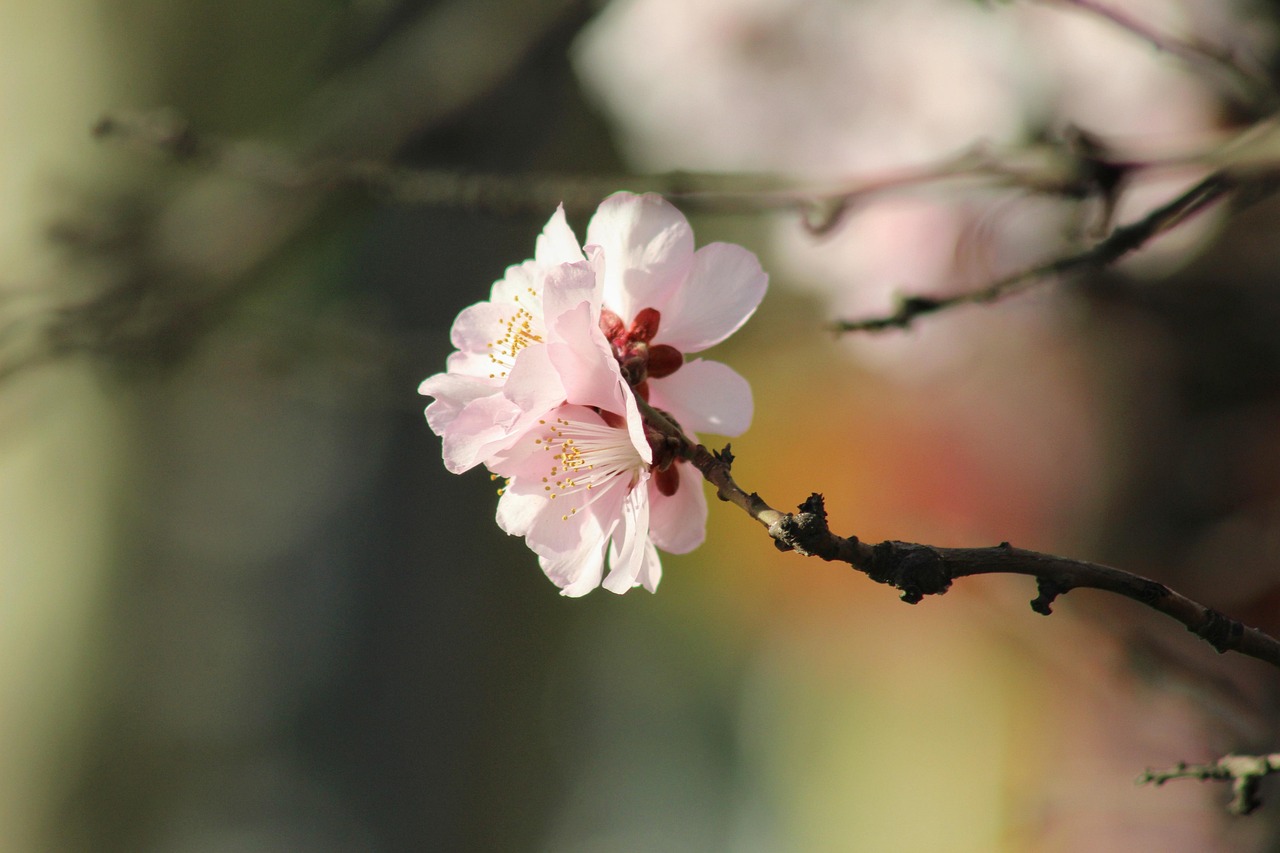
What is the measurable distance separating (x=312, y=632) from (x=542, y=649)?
0.65 meters

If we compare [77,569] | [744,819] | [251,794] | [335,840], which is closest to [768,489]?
[744,819]

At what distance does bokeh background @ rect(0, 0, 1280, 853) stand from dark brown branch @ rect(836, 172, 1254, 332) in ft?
0.38

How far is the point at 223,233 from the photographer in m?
→ 0.96

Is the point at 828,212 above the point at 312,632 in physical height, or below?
above

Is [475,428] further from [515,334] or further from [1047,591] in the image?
[1047,591]

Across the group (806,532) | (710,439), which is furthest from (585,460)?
(710,439)

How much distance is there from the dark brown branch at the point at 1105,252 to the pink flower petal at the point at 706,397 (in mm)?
71

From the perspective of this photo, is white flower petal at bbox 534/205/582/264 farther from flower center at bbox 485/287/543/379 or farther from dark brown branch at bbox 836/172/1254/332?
dark brown branch at bbox 836/172/1254/332

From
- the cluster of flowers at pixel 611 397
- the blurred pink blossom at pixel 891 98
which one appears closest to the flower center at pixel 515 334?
the cluster of flowers at pixel 611 397

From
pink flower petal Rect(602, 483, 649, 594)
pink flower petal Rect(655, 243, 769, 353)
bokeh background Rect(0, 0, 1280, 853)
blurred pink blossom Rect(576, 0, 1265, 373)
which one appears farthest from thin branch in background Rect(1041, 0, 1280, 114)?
pink flower petal Rect(602, 483, 649, 594)

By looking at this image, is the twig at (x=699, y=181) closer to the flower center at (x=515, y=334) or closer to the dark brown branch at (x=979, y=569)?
the flower center at (x=515, y=334)

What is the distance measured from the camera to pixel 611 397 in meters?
0.37

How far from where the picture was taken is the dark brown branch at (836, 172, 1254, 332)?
40 cm

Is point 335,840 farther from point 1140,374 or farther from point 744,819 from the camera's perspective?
point 1140,374
